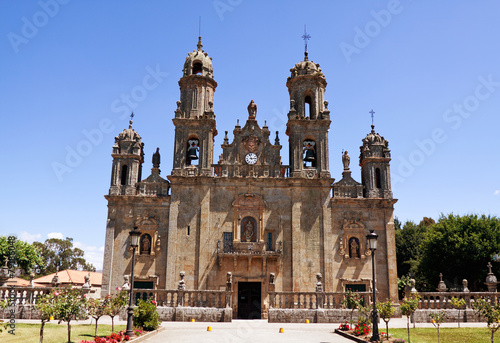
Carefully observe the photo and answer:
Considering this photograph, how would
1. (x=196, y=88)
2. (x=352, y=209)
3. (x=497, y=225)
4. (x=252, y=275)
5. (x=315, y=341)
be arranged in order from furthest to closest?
(x=497, y=225) < (x=196, y=88) < (x=352, y=209) < (x=252, y=275) < (x=315, y=341)

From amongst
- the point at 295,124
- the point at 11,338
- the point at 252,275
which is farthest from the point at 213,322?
the point at 295,124

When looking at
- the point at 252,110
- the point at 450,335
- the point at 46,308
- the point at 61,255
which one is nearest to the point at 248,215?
the point at 252,110

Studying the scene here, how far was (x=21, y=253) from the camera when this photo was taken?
4247 cm

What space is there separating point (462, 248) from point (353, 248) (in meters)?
12.5

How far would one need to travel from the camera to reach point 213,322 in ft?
80.8

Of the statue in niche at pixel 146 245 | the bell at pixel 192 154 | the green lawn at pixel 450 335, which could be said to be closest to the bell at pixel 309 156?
the bell at pixel 192 154

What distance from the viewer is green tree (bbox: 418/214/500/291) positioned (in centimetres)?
3741

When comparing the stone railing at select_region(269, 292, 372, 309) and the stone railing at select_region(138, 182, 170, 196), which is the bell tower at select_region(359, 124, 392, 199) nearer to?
the stone railing at select_region(269, 292, 372, 309)

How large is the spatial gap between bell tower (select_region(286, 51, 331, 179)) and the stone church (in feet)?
0.30

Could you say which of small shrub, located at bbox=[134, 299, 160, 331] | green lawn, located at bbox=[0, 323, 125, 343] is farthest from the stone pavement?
green lawn, located at bbox=[0, 323, 125, 343]

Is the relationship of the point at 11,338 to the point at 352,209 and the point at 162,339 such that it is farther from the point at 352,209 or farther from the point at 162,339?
the point at 352,209

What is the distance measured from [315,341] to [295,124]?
21.3 meters

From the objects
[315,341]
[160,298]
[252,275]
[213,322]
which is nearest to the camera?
[315,341]

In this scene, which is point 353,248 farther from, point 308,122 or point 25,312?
point 25,312
